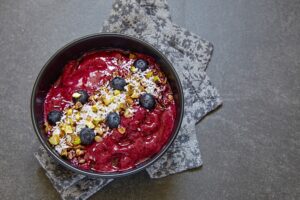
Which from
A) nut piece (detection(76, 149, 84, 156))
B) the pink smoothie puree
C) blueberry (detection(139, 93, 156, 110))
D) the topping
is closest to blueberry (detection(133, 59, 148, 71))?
the pink smoothie puree

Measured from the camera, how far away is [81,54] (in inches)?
63.7

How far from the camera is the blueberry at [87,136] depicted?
1.46 m

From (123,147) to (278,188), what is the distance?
61 centimetres

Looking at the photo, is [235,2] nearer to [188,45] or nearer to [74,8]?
[188,45]

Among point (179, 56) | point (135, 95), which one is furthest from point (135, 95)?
point (179, 56)

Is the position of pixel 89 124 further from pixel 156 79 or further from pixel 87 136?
pixel 156 79

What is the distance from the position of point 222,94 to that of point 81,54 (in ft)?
1.78

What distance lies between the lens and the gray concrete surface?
167cm

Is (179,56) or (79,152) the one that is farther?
Result: (179,56)

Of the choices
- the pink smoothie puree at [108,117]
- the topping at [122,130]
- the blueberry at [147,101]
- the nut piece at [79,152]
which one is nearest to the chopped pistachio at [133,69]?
the pink smoothie puree at [108,117]

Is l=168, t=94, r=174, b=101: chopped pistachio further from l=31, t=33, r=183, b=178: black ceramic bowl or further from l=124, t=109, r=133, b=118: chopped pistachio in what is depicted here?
l=124, t=109, r=133, b=118: chopped pistachio

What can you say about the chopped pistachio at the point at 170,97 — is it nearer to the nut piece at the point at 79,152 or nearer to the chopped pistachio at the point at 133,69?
the chopped pistachio at the point at 133,69

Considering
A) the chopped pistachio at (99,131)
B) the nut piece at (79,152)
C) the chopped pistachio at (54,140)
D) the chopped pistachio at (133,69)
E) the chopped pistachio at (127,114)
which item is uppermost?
the chopped pistachio at (133,69)

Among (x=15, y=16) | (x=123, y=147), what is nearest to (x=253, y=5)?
(x=123, y=147)
